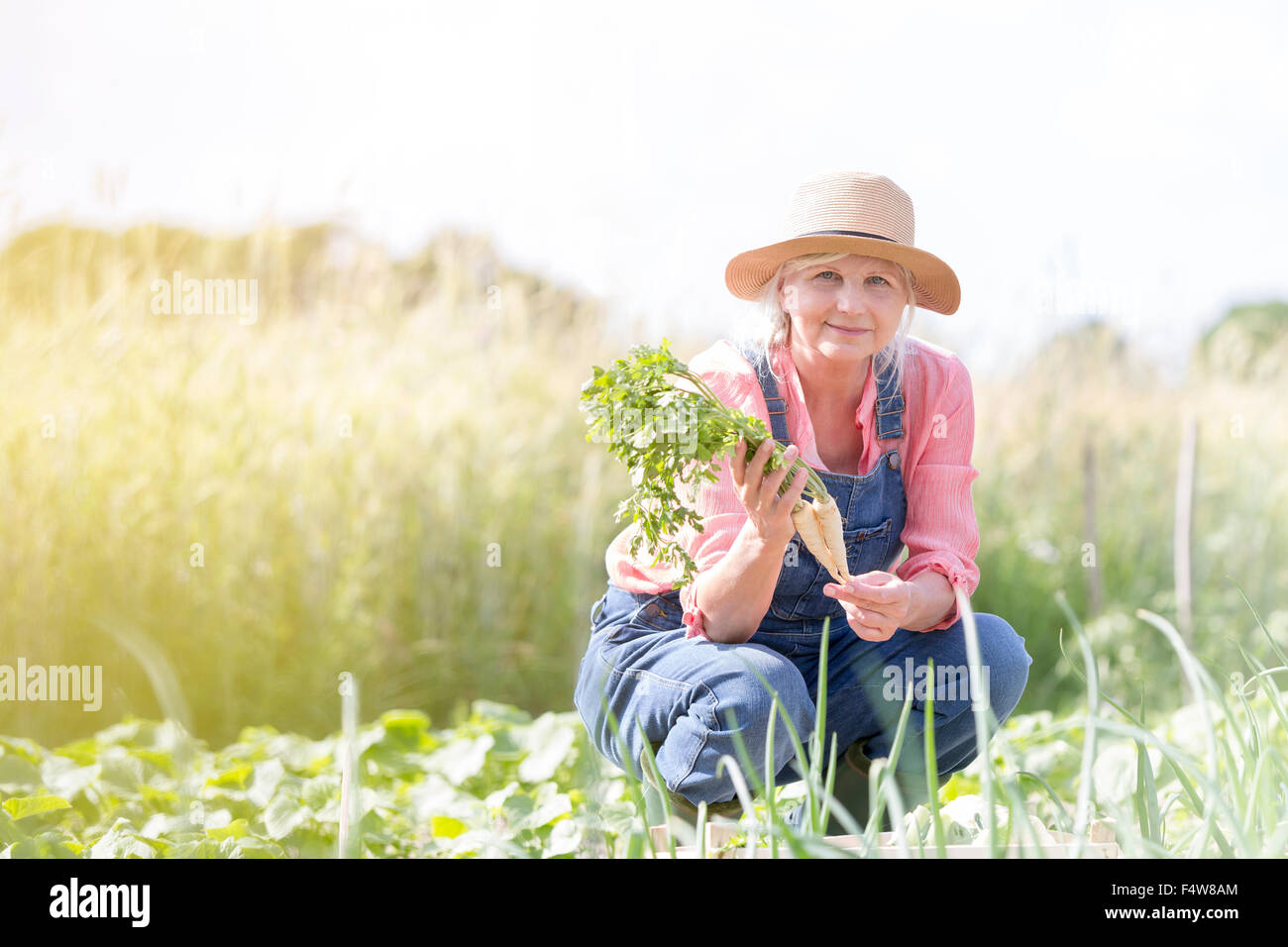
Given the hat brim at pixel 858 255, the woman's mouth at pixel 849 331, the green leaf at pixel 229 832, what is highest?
the hat brim at pixel 858 255

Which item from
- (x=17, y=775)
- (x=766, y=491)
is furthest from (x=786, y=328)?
(x=17, y=775)

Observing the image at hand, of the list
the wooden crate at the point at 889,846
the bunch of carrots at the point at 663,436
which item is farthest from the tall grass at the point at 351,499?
the bunch of carrots at the point at 663,436

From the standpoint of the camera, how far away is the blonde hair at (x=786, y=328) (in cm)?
198

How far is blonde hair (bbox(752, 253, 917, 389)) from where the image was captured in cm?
198

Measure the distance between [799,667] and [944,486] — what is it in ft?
1.44

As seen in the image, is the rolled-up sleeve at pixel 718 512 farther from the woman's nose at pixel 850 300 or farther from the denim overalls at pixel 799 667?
the woman's nose at pixel 850 300

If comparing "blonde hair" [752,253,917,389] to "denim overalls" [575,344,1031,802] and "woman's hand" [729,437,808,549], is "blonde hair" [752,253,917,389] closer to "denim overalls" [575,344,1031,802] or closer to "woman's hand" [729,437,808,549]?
"denim overalls" [575,344,1031,802]

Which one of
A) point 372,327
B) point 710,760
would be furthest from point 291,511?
point 710,760

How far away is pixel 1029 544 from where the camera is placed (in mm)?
4793

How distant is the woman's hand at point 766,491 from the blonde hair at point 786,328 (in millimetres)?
339
